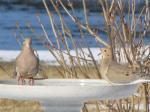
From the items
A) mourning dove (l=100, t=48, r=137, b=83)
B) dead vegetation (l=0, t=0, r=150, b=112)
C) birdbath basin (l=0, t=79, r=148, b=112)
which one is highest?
birdbath basin (l=0, t=79, r=148, b=112)

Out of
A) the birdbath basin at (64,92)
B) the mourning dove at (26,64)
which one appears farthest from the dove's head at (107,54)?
the mourning dove at (26,64)

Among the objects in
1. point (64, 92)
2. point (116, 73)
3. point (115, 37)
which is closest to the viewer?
point (64, 92)

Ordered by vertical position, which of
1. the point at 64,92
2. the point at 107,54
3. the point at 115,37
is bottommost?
the point at 115,37

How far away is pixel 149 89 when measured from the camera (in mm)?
5820

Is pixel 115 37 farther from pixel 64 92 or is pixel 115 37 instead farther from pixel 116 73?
pixel 64 92

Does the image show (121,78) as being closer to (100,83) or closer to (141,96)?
(100,83)

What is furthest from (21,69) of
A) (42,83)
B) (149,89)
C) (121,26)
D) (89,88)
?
(149,89)

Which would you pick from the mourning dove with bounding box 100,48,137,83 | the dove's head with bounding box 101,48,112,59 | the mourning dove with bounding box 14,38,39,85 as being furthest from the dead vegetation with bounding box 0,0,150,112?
the mourning dove with bounding box 14,38,39,85

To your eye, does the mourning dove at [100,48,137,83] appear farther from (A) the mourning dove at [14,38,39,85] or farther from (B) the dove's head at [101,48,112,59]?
(A) the mourning dove at [14,38,39,85]

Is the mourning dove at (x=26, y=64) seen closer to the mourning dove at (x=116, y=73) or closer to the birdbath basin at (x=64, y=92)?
the birdbath basin at (x=64, y=92)

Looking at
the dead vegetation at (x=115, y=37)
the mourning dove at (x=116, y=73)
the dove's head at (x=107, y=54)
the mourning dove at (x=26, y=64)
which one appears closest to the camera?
the mourning dove at (x=26, y=64)

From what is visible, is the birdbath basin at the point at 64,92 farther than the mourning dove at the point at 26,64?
No

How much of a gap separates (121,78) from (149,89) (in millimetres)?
1585

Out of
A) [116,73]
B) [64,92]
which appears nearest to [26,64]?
[64,92]
